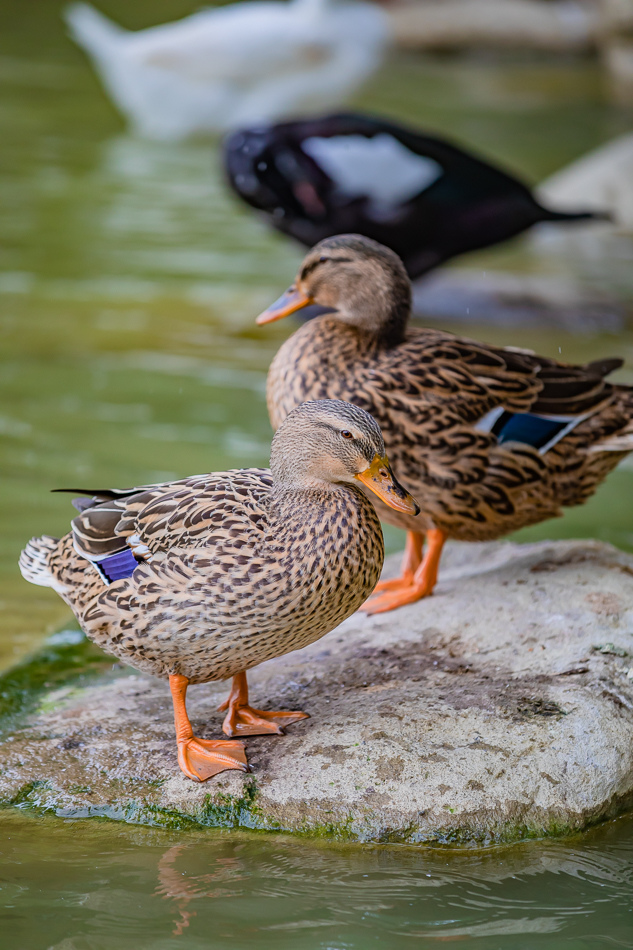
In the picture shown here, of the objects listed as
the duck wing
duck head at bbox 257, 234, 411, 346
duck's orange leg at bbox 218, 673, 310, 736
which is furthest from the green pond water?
duck head at bbox 257, 234, 411, 346

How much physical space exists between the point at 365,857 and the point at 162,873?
1.52 ft

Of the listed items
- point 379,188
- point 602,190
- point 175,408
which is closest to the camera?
point 175,408

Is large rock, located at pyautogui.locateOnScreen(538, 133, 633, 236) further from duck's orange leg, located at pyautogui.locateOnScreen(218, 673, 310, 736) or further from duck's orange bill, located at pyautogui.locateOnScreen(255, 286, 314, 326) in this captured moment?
duck's orange leg, located at pyautogui.locateOnScreen(218, 673, 310, 736)

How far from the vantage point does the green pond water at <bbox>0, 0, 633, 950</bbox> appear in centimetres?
262

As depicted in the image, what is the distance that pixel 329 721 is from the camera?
3.16 metres

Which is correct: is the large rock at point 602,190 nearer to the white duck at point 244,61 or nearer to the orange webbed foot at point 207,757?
the white duck at point 244,61

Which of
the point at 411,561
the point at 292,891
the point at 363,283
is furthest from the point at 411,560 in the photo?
the point at 292,891

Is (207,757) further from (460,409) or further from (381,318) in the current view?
(381,318)

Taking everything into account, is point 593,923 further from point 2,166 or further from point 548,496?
point 2,166

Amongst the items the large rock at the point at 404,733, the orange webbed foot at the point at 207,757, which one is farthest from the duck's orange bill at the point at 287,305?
the orange webbed foot at the point at 207,757

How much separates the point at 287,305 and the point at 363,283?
0.28 metres

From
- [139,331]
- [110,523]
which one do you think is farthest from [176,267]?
[110,523]

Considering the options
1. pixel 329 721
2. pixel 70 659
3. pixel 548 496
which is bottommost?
pixel 70 659

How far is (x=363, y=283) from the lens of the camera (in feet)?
12.6
